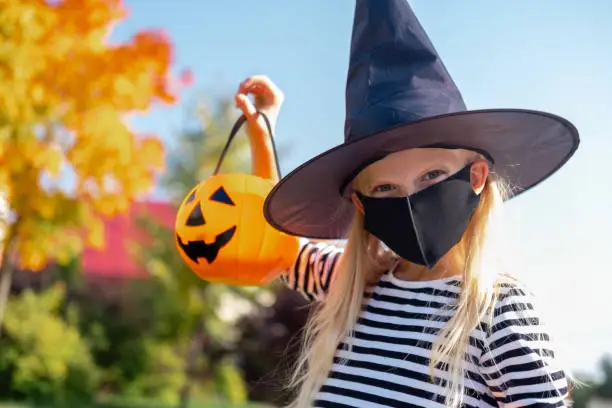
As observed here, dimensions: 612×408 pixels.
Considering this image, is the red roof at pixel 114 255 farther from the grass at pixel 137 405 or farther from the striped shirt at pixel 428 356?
the striped shirt at pixel 428 356

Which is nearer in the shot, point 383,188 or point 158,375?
point 383,188

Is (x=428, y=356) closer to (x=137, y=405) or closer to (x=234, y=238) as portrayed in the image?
(x=234, y=238)

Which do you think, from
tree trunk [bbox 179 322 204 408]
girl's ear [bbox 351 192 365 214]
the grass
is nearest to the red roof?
tree trunk [bbox 179 322 204 408]

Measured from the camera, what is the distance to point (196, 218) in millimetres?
2439

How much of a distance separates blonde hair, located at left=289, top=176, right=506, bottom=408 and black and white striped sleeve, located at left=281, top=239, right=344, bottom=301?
7cm

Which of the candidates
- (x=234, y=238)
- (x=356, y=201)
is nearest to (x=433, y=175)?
(x=356, y=201)

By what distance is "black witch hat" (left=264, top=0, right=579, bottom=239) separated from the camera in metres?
1.89

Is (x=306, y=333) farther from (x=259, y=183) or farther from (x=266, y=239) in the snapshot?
(x=259, y=183)

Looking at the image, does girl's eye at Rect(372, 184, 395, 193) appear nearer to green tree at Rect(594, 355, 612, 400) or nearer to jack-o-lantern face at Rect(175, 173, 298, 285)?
jack-o-lantern face at Rect(175, 173, 298, 285)

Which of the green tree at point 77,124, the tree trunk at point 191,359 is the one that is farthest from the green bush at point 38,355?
the green tree at point 77,124

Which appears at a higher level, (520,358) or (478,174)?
(478,174)

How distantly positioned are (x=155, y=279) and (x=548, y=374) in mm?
14630

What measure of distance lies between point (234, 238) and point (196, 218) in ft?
0.53

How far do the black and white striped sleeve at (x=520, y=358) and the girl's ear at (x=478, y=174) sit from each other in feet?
1.14
